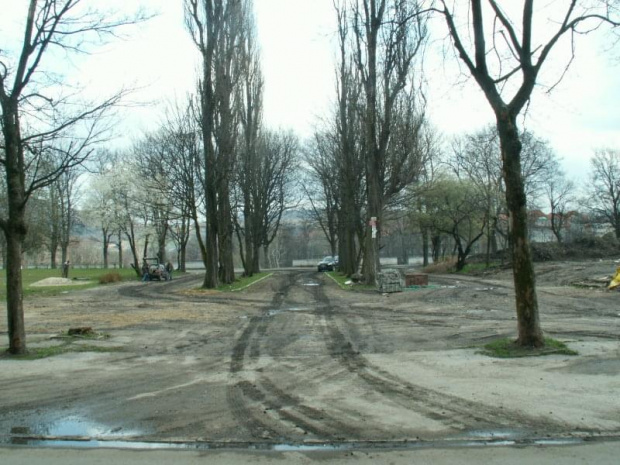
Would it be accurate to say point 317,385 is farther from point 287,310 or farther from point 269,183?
point 269,183

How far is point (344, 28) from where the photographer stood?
104ft

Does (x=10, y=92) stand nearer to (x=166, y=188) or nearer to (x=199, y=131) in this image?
(x=199, y=131)

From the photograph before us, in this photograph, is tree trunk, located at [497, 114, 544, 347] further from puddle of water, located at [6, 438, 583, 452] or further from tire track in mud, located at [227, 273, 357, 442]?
tire track in mud, located at [227, 273, 357, 442]

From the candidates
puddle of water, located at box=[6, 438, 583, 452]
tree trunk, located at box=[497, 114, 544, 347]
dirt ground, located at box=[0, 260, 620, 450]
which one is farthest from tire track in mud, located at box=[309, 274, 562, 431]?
tree trunk, located at box=[497, 114, 544, 347]

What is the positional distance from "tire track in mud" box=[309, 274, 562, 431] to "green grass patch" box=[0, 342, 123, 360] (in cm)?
500

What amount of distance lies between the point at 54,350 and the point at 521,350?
8619mm

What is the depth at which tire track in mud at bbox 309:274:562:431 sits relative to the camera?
18.5 feet

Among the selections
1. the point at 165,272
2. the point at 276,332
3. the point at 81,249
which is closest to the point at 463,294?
the point at 276,332

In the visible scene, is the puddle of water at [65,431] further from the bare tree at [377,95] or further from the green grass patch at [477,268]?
the green grass patch at [477,268]

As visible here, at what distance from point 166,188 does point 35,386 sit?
2765 centimetres

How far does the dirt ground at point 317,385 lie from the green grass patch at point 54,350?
15.6 inches

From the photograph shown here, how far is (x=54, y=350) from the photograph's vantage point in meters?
10.5

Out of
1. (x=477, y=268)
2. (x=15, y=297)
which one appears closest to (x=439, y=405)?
(x=15, y=297)

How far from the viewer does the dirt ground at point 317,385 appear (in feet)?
18.1
